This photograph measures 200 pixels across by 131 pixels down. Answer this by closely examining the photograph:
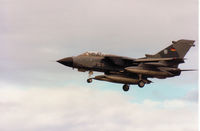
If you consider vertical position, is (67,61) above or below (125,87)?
above

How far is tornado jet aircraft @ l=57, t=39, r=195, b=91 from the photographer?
33750 millimetres

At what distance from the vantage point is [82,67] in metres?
33.7

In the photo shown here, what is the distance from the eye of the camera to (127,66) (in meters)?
35.5

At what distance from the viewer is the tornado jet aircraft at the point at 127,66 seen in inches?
1329

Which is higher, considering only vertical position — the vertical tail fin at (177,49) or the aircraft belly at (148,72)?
the vertical tail fin at (177,49)

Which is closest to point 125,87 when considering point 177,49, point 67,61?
point 177,49

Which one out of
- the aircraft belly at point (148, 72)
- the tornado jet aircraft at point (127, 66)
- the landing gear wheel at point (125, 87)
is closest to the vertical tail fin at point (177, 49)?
the tornado jet aircraft at point (127, 66)

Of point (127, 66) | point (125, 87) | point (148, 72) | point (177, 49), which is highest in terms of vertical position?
point (177, 49)

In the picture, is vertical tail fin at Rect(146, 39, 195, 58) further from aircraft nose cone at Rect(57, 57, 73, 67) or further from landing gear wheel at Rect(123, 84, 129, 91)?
aircraft nose cone at Rect(57, 57, 73, 67)

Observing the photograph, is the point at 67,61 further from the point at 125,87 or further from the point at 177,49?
the point at 177,49

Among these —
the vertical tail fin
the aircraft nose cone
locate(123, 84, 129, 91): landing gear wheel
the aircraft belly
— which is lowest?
locate(123, 84, 129, 91): landing gear wheel

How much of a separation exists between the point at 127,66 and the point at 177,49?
585cm

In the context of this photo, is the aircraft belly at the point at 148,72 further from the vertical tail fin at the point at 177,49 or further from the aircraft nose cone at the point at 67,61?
the aircraft nose cone at the point at 67,61

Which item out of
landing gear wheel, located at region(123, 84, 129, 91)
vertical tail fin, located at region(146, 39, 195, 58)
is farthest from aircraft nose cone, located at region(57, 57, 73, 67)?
vertical tail fin, located at region(146, 39, 195, 58)
